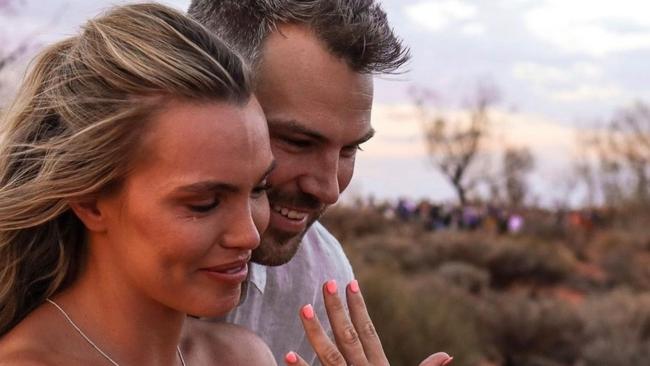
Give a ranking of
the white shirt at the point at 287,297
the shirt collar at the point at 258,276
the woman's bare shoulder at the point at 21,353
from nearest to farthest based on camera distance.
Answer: the woman's bare shoulder at the point at 21,353
the shirt collar at the point at 258,276
the white shirt at the point at 287,297

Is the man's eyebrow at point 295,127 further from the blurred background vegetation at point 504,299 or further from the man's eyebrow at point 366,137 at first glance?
the blurred background vegetation at point 504,299

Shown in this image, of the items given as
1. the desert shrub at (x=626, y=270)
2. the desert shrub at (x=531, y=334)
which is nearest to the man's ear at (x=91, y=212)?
the desert shrub at (x=531, y=334)

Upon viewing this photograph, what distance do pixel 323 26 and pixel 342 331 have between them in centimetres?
97

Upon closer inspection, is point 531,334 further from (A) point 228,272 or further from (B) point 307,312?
(A) point 228,272

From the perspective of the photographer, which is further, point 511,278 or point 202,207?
point 511,278

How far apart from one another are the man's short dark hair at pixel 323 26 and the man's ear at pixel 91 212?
834mm

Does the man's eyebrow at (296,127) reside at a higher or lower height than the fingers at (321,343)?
higher

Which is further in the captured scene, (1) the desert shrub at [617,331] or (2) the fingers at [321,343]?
(1) the desert shrub at [617,331]

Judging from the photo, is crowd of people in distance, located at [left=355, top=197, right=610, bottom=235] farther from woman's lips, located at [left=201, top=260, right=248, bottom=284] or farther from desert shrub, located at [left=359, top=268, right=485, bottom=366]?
woman's lips, located at [left=201, top=260, right=248, bottom=284]

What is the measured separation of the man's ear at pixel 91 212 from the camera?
246 centimetres

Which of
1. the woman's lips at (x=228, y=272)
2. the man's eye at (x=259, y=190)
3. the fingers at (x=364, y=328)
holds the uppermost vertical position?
the man's eye at (x=259, y=190)

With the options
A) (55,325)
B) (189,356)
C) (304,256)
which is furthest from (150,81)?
(304,256)

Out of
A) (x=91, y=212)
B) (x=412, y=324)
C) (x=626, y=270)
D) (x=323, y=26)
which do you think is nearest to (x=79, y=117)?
(x=91, y=212)

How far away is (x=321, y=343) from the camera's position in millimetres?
2535
